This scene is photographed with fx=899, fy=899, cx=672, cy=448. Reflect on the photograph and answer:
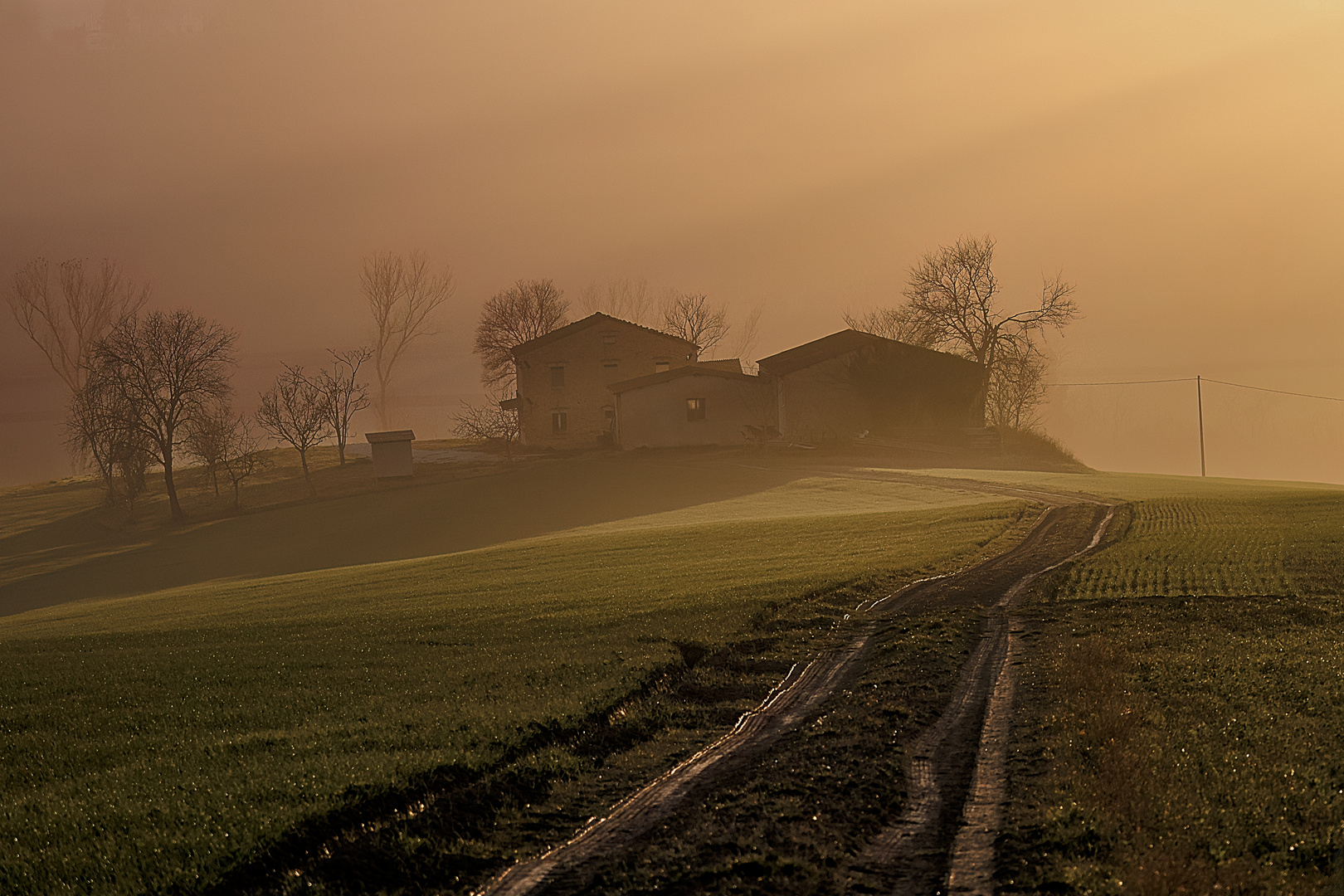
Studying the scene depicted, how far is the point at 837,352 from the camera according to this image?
59.6 metres

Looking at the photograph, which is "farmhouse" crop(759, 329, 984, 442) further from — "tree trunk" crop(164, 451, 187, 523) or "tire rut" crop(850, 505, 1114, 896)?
"tire rut" crop(850, 505, 1114, 896)

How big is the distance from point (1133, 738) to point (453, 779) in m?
4.91

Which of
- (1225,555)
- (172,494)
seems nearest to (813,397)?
(172,494)

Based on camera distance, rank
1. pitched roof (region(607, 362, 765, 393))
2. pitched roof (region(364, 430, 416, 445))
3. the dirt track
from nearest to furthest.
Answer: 1. the dirt track
2. pitched roof (region(364, 430, 416, 445))
3. pitched roof (region(607, 362, 765, 393))

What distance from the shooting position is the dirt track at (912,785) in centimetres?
487

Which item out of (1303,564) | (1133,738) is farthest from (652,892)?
(1303,564)

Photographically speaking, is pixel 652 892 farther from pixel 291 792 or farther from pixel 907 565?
pixel 907 565

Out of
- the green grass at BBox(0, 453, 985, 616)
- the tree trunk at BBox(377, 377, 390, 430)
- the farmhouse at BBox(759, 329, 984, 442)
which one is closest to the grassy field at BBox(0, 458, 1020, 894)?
the green grass at BBox(0, 453, 985, 616)

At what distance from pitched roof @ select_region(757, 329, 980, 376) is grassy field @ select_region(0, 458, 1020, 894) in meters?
33.6

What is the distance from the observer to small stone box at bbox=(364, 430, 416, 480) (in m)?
56.7

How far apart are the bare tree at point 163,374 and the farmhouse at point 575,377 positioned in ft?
74.5

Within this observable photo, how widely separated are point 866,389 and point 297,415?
38.4 meters

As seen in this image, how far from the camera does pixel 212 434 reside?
5872cm

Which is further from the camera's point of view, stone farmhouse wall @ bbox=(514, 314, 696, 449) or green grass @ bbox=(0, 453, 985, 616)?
stone farmhouse wall @ bbox=(514, 314, 696, 449)
